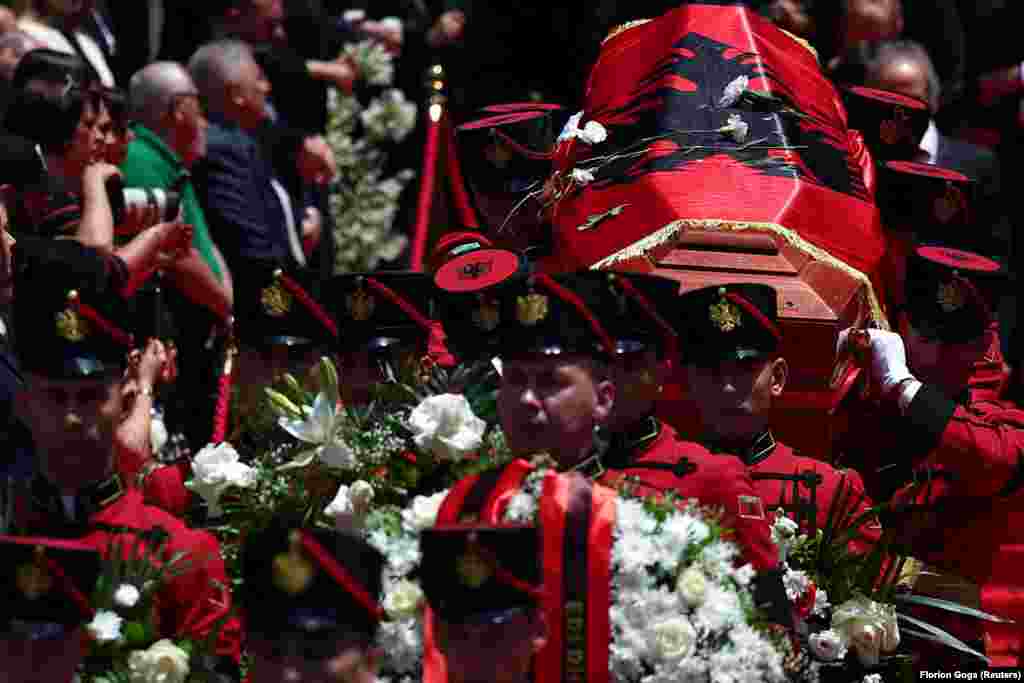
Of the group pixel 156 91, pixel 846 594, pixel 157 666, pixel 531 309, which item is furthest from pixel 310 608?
pixel 156 91

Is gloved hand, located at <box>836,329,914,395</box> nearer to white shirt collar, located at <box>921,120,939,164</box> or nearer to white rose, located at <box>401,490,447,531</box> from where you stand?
white rose, located at <box>401,490,447,531</box>

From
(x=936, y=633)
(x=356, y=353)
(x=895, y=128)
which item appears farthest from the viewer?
(x=895, y=128)

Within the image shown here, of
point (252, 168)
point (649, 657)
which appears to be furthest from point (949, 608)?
point (252, 168)

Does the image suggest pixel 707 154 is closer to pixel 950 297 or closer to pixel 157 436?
pixel 950 297

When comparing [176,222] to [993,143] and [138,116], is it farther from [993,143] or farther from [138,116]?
[993,143]

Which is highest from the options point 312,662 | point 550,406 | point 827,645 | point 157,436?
point 550,406

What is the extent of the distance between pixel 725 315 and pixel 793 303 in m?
0.63

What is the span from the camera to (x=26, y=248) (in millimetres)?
6113

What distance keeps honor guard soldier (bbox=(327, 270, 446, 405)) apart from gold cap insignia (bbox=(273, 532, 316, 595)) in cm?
212

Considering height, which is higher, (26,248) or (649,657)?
(26,248)

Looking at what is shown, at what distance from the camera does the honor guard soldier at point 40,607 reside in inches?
193

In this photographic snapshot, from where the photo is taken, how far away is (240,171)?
9.75 meters

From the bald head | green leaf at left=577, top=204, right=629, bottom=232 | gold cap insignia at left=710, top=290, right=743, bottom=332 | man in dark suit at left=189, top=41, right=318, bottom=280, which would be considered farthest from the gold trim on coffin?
the bald head

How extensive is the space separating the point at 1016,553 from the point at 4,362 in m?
3.20
